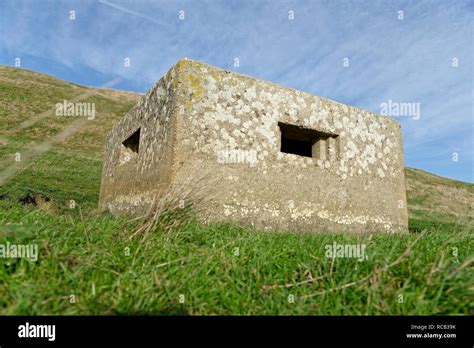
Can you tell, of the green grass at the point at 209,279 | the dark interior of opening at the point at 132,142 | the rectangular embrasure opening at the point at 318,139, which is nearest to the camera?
the green grass at the point at 209,279

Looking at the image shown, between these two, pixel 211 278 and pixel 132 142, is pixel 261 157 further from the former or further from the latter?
pixel 132 142

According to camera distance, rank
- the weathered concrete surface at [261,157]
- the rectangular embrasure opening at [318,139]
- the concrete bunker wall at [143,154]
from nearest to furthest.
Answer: the weathered concrete surface at [261,157] < the concrete bunker wall at [143,154] < the rectangular embrasure opening at [318,139]

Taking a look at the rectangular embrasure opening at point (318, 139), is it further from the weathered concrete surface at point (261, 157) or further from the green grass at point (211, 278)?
the green grass at point (211, 278)

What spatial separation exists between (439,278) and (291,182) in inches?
123

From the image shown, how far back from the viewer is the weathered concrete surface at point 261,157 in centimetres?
483

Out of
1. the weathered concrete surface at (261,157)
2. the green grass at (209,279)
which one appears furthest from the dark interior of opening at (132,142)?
the green grass at (209,279)

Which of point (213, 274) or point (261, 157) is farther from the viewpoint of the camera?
point (261, 157)

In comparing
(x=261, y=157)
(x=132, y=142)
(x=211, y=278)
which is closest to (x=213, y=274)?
(x=211, y=278)

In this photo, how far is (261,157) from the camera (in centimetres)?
524

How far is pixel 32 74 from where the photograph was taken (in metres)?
38.9

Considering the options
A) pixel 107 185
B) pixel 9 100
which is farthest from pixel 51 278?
pixel 9 100

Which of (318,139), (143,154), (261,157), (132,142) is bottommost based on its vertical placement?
(261,157)

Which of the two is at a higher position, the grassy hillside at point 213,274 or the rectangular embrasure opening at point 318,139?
the rectangular embrasure opening at point 318,139

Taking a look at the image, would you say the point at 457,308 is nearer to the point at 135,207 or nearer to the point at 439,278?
the point at 439,278
